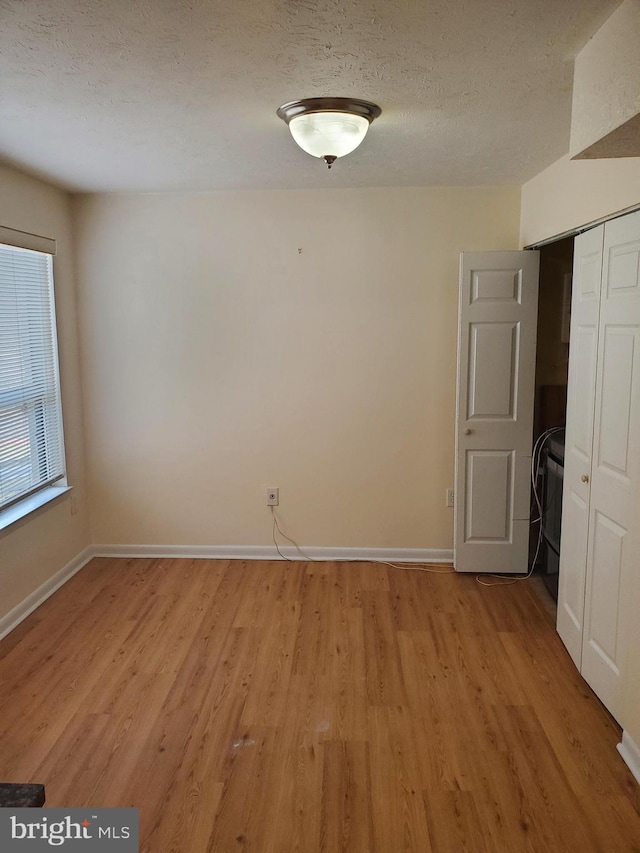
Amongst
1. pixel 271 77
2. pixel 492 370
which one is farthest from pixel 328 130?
pixel 492 370

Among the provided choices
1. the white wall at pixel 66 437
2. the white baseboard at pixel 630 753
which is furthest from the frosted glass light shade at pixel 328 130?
the white baseboard at pixel 630 753

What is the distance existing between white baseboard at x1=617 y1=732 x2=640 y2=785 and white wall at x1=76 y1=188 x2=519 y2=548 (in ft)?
6.75

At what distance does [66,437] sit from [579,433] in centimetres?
312

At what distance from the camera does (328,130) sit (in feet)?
8.30

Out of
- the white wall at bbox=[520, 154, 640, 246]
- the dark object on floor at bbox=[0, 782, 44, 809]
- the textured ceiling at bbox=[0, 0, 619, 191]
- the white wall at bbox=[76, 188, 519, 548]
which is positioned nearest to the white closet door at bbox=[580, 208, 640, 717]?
the white wall at bbox=[520, 154, 640, 246]

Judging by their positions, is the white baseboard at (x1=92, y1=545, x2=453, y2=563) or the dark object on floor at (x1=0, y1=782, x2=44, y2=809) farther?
the white baseboard at (x1=92, y1=545, x2=453, y2=563)

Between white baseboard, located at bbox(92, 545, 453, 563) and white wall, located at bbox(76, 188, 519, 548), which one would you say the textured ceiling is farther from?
white baseboard, located at bbox(92, 545, 453, 563)

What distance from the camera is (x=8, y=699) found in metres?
2.88

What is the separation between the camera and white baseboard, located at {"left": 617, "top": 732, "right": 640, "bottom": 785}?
2363 millimetres

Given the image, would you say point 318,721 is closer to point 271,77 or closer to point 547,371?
point 271,77

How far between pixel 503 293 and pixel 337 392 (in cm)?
124

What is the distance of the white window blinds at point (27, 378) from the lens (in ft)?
11.6

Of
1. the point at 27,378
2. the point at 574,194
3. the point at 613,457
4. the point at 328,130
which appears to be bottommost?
the point at 613,457

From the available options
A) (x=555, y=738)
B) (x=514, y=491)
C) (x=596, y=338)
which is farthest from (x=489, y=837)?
(x=514, y=491)
